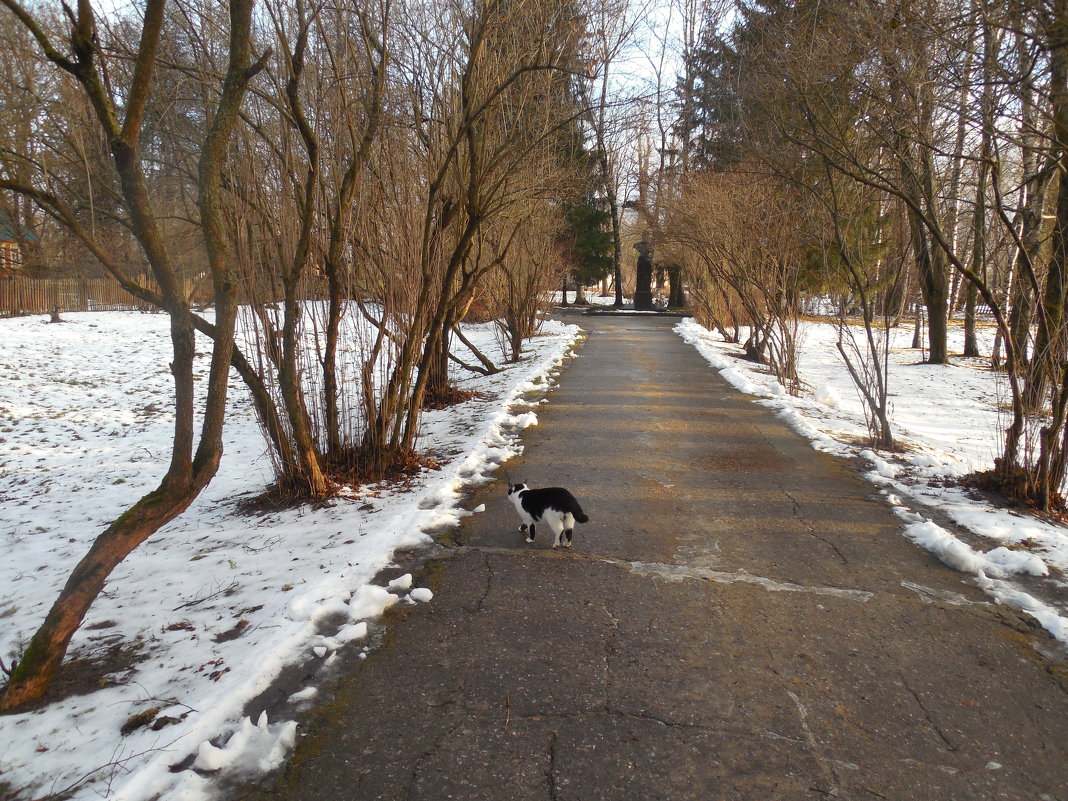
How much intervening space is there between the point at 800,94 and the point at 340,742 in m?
7.30

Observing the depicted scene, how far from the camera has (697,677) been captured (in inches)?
122

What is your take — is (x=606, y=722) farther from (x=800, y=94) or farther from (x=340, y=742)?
(x=800, y=94)


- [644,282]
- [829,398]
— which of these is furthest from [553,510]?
[644,282]

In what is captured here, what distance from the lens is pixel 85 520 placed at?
6.50 m

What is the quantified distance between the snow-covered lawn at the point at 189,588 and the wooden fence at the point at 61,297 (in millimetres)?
16194

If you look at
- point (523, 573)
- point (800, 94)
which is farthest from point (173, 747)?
point (800, 94)

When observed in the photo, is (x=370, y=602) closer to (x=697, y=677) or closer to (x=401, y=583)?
(x=401, y=583)

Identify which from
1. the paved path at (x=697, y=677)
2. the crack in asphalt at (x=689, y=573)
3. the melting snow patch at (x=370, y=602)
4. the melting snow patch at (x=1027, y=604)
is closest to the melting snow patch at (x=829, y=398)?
the paved path at (x=697, y=677)

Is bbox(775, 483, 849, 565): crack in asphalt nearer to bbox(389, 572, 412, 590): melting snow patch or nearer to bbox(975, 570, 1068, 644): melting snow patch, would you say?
bbox(975, 570, 1068, 644): melting snow patch

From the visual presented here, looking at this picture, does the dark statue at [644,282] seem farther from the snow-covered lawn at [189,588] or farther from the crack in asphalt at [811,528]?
the crack in asphalt at [811,528]

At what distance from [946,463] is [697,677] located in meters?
5.35

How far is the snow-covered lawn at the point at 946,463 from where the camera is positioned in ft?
13.9

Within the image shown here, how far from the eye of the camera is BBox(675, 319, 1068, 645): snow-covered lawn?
423cm

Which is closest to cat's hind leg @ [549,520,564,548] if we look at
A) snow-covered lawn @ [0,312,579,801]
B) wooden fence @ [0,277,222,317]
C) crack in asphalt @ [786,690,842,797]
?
snow-covered lawn @ [0,312,579,801]
